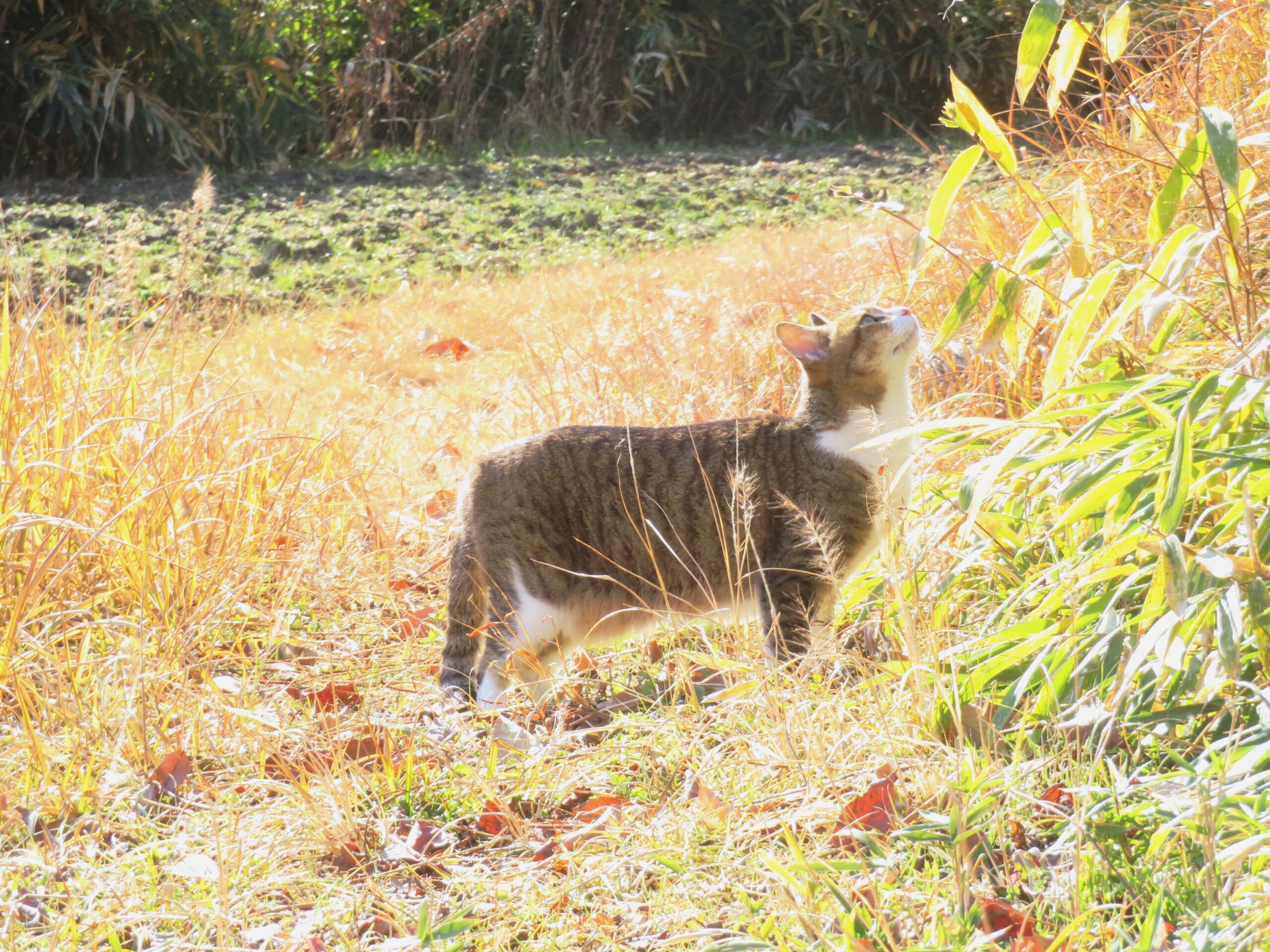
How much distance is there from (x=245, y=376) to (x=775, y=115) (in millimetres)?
10000

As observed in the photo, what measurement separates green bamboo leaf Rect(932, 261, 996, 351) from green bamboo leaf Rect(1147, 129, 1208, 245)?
30 cm

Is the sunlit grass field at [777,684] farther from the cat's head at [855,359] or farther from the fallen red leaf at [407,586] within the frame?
the cat's head at [855,359]

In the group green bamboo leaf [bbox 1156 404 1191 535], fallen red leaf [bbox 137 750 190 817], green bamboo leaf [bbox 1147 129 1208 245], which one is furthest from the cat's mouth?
fallen red leaf [bbox 137 750 190 817]

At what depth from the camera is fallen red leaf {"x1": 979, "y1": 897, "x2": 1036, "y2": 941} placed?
1.78m

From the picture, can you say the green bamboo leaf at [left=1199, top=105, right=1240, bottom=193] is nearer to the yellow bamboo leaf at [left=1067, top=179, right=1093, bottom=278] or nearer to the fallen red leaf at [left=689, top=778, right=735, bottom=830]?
the yellow bamboo leaf at [left=1067, top=179, right=1093, bottom=278]

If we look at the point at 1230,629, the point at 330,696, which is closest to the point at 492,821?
the point at 330,696

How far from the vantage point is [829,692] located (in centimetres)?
256

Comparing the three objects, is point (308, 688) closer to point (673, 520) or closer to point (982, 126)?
point (673, 520)

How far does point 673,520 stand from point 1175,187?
4.60ft

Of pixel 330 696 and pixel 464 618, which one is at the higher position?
pixel 464 618

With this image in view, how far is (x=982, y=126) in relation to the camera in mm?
2453

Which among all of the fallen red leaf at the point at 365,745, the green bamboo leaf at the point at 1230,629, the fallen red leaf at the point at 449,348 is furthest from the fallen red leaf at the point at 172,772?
the fallen red leaf at the point at 449,348

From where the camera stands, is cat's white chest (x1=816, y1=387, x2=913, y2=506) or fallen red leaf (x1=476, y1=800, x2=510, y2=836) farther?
cat's white chest (x1=816, y1=387, x2=913, y2=506)

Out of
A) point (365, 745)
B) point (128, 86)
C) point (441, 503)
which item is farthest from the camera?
point (128, 86)
